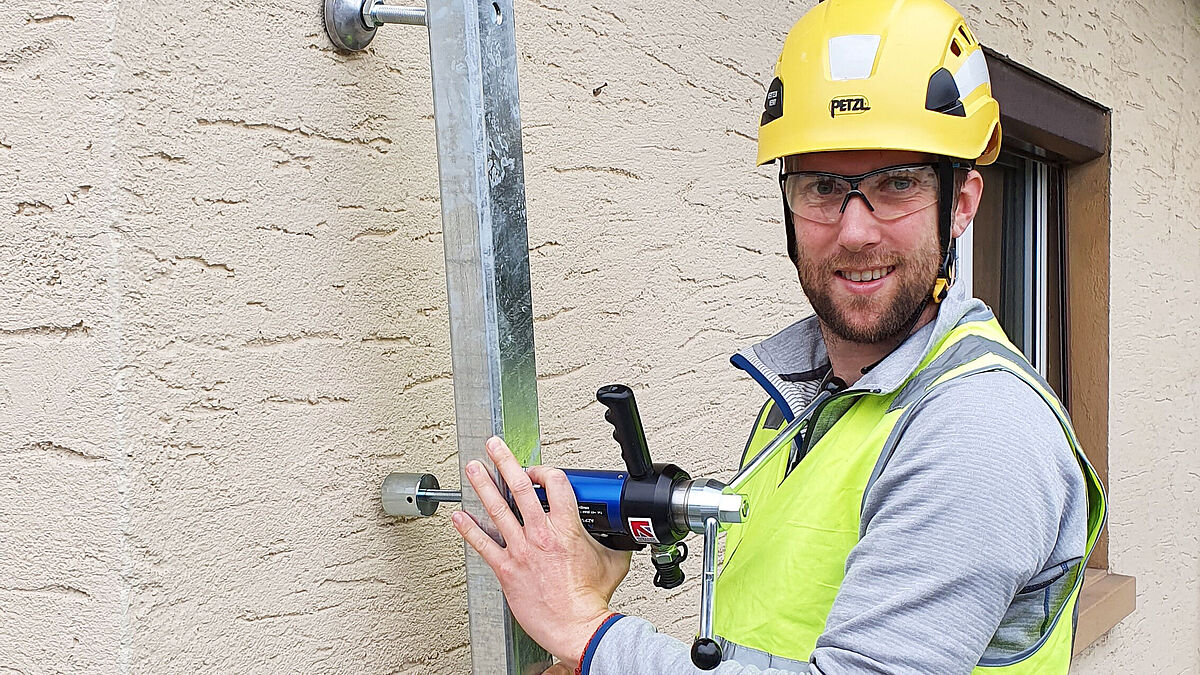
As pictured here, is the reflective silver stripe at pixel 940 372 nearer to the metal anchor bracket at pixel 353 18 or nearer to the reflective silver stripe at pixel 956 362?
the reflective silver stripe at pixel 956 362

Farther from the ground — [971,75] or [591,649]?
[971,75]

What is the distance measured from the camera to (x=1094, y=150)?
13.6 feet

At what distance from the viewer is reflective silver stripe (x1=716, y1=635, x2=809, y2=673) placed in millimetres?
1328

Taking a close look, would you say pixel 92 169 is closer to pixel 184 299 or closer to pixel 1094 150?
pixel 184 299

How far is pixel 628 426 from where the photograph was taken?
1271 mm

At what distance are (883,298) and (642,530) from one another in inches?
19.2

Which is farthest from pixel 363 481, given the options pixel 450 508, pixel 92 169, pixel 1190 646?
pixel 1190 646

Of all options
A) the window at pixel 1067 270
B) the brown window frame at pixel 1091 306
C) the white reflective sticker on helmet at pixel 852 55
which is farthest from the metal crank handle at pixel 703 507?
the brown window frame at pixel 1091 306

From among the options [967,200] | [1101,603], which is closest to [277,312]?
[967,200]

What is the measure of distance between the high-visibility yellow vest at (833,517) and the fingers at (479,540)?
33cm

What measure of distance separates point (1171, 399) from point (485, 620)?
4367mm

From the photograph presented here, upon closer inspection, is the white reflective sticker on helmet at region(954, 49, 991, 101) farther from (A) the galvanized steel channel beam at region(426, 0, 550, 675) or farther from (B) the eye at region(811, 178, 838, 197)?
(A) the galvanized steel channel beam at region(426, 0, 550, 675)

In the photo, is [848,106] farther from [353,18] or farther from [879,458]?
[353,18]

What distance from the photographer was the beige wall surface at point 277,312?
116 centimetres
